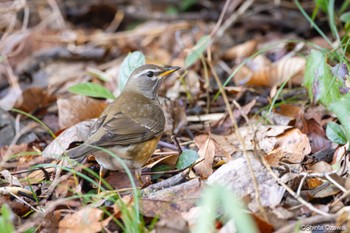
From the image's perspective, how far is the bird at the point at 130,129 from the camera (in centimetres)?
498

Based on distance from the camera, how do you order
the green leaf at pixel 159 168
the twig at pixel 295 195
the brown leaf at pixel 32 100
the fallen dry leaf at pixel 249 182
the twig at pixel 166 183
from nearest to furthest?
the twig at pixel 295 195 < the fallen dry leaf at pixel 249 182 < the twig at pixel 166 183 < the green leaf at pixel 159 168 < the brown leaf at pixel 32 100

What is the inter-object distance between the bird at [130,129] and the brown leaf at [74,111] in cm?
56

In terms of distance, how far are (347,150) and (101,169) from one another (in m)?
2.16

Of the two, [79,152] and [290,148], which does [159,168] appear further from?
[290,148]

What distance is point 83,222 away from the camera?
3943 mm

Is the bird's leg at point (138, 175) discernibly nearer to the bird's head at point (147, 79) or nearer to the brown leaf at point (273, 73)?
the bird's head at point (147, 79)

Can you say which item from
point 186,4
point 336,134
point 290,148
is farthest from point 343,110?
point 186,4

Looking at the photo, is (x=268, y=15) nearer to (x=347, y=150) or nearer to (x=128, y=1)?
(x=128, y=1)

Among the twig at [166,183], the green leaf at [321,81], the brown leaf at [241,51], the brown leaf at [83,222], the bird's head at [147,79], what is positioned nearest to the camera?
the brown leaf at [83,222]

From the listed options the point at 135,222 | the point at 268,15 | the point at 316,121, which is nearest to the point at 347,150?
the point at 316,121

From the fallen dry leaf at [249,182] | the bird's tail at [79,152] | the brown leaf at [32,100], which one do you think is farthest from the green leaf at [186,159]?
the brown leaf at [32,100]

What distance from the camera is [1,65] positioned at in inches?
354

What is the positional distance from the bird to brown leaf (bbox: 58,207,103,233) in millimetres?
653

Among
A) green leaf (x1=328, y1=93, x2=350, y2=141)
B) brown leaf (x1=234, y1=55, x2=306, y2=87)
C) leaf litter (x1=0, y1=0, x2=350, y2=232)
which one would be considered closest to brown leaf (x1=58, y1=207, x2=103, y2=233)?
leaf litter (x1=0, y1=0, x2=350, y2=232)
